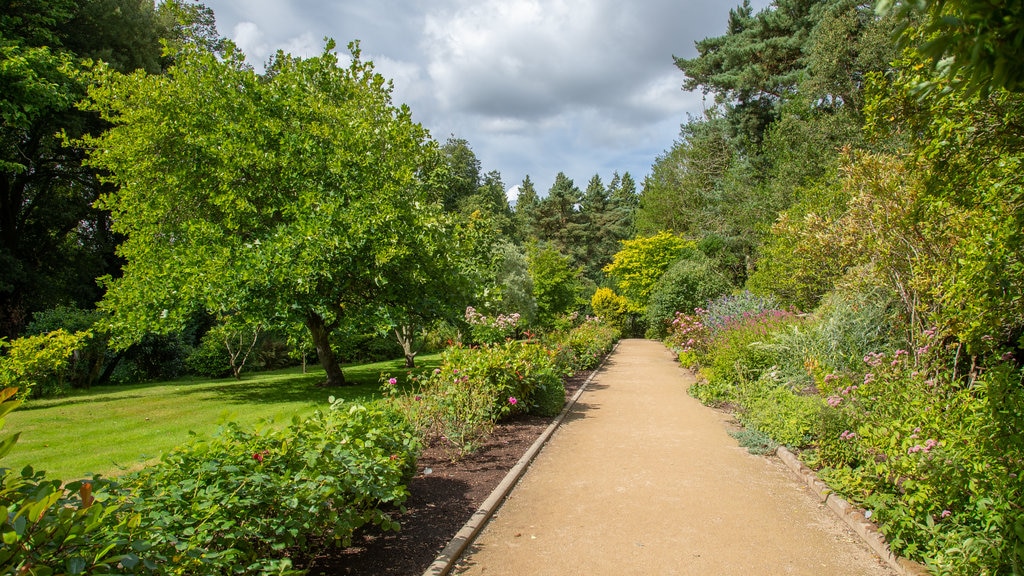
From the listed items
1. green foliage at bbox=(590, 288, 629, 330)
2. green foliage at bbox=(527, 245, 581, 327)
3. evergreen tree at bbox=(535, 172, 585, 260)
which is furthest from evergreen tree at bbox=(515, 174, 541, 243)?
green foliage at bbox=(527, 245, 581, 327)

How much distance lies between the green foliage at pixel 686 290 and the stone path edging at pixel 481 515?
1610 centimetres

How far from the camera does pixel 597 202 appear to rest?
5659 cm

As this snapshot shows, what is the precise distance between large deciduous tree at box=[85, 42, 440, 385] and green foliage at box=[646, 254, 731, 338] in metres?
14.7

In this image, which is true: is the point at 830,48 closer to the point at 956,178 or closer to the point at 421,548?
the point at 956,178

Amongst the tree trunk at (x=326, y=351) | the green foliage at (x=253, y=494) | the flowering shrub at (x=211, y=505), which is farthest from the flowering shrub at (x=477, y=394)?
the tree trunk at (x=326, y=351)

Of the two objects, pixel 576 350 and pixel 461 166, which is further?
pixel 461 166

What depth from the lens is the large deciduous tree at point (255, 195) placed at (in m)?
9.15

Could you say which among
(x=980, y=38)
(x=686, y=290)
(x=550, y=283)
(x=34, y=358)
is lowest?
(x=34, y=358)

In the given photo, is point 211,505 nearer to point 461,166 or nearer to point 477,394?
point 477,394

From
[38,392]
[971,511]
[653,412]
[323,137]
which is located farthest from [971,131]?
[38,392]

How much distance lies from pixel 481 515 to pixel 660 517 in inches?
64.9

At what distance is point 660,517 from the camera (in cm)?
484

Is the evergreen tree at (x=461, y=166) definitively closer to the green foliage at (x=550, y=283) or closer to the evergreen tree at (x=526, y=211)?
the evergreen tree at (x=526, y=211)

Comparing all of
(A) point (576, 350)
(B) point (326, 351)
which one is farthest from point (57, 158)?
(A) point (576, 350)
